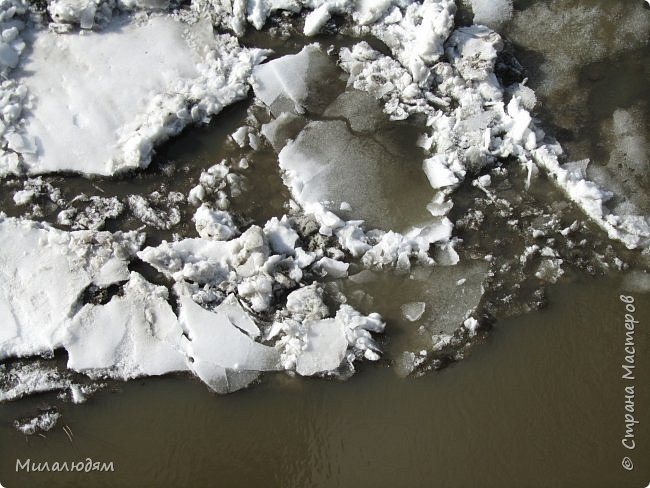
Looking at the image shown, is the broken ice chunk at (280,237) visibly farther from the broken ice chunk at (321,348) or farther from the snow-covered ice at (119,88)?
the snow-covered ice at (119,88)

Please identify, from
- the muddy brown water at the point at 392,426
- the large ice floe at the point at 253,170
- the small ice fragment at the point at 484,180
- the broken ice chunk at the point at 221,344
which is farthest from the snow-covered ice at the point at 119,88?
the small ice fragment at the point at 484,180

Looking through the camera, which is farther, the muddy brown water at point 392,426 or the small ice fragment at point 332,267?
the small ice fragment at point 332,267

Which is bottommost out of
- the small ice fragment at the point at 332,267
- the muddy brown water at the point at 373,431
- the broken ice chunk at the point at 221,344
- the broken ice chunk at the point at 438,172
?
the muddy brown water at the point at 373,431

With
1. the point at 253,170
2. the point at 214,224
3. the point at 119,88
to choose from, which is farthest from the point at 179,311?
the point at 119,88

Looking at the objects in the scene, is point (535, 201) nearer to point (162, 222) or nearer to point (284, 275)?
point (284, 275)

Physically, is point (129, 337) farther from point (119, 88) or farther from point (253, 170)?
point (119, 88)

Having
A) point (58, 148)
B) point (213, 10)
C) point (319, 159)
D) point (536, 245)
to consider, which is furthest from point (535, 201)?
point (58, 148)
